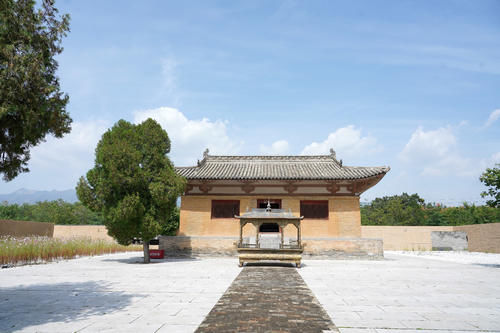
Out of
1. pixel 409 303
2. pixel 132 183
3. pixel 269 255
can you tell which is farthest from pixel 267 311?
pixel 132 183

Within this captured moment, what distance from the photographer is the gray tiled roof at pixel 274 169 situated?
16875 millimetres

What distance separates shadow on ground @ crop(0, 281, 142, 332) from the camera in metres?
4.42

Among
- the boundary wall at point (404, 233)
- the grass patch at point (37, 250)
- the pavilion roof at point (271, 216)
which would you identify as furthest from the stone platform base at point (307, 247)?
the boundary wall at point (404, 233)

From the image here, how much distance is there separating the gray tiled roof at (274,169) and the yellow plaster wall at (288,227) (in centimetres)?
124

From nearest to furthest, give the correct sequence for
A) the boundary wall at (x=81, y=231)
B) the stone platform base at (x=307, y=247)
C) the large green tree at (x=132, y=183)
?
1. the large green tree at (x=132, y=183)
2. the stone platform base at (x=307, y=247)
3. the boundary wall at (x=81, y=231)

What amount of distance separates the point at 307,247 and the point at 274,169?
5166 mm

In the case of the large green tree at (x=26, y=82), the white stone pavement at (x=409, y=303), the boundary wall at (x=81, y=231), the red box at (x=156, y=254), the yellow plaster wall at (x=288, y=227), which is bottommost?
the red box at (x=156, y=254)

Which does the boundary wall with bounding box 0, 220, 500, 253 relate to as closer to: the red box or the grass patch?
the grass patch

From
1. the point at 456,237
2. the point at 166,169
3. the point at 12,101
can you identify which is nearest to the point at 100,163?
the point at 166,169

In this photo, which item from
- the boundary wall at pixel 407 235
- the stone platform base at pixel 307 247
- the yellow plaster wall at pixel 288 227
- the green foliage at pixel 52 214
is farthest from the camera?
the green foliage at pixel 52 214

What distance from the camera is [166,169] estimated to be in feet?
43.3

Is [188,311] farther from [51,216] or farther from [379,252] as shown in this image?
[51,216]

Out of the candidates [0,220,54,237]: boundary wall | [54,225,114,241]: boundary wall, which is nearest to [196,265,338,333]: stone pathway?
[0,220,54,237]: boundary wall

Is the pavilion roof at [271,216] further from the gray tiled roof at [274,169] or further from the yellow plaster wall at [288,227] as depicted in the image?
the yellow plaster wall at [288,227]
